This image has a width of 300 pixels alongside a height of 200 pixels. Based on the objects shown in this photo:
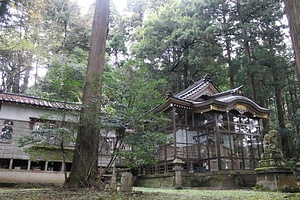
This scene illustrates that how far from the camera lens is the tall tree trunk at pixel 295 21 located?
325 centimetres

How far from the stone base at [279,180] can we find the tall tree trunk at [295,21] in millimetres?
4121

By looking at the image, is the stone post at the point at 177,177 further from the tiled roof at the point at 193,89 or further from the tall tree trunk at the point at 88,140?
the tiled roof at the point at 193,89

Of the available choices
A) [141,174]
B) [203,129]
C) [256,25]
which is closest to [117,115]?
[203,129]

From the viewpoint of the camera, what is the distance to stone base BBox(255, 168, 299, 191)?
248 inches

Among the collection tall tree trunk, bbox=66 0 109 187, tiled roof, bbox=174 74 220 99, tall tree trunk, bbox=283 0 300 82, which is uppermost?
tiled roof, bbox=174 74 220 99

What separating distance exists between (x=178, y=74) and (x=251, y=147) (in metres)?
9.35

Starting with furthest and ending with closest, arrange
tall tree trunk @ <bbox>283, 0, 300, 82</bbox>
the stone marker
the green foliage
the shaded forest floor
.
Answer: the stone marker
the green foliage
the shaded forest floor
tall tree trunk @ <bbox>283, 0, 300, 82</bbox>

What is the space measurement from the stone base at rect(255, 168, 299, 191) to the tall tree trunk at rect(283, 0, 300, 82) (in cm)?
412

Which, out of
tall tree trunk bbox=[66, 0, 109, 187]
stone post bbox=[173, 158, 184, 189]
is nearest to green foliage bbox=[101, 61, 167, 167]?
tall tree trunk bbox=[66, 0, 109, 187]

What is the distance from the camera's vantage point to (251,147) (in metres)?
11.8

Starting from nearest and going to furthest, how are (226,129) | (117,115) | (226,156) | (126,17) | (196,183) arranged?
(117,115)
(196,183)
(226,156)
(226,129)
(126,17)

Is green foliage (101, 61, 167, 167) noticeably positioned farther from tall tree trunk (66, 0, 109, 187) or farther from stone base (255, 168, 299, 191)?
stone base (255, 168, 299, 191)

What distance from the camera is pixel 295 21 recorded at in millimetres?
3305

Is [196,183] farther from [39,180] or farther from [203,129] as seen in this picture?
[39,180]
